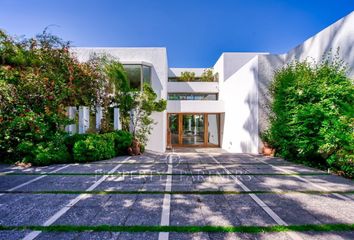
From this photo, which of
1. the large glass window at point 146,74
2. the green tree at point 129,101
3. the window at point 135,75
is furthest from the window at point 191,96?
the green tree at point 129,101

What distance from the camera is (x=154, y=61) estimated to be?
43.8 feet

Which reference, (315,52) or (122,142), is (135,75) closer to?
(122,142)

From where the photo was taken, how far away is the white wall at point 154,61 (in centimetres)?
1292

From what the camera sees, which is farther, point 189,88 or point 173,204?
point 189,88

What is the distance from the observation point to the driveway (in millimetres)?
2654

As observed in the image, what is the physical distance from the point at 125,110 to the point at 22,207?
715cm

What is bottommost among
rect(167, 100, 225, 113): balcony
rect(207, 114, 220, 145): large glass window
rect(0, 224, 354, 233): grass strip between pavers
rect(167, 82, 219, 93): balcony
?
rect(0, 224, 354, 233): grass strip between pavers

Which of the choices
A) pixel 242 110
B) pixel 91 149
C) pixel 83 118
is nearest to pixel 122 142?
pixel 91 149

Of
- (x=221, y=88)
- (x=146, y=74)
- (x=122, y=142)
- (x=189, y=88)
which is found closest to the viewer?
(x=122, y=142)

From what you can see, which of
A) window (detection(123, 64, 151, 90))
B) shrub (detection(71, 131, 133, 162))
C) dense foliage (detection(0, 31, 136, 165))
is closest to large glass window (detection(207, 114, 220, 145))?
window (detection(123, 64, 151, 90))

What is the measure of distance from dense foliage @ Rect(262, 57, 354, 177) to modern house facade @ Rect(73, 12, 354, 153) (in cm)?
84

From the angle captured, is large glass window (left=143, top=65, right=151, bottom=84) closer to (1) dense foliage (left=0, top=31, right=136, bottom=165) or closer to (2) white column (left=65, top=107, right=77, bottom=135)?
(1) dense foliage (left=0, top=31, right=136, bottom=165)

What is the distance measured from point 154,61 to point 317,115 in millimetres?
10291

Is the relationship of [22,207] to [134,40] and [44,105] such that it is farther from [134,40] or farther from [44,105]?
[134,40]
